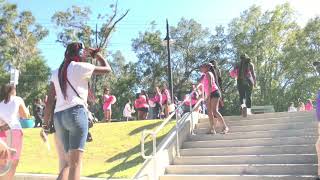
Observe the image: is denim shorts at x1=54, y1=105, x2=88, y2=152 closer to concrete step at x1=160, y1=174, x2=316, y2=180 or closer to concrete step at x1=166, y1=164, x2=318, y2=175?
concrete step at x1=160, y1=174, x2=316, y2=180

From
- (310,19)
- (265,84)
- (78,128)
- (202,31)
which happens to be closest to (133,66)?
(202,31)

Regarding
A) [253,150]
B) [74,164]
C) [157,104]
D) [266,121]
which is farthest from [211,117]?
[157,104]

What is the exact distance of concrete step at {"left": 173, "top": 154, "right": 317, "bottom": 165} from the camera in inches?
378

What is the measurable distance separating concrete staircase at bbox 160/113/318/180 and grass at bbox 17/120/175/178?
0.89 metres

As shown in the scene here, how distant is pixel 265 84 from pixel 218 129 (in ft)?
118

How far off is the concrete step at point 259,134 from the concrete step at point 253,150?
697 millimetres

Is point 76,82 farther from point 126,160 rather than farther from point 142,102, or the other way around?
point 142,102

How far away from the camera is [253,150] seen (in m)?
10.5

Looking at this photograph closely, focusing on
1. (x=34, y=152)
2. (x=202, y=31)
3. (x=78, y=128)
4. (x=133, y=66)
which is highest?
(x=202, y=31)

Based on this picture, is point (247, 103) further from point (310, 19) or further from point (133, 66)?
point (133, 66)

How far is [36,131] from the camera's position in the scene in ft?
51.8

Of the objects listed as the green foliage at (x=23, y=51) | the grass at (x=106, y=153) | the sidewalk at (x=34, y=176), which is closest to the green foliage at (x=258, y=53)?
the green foliage at (x=23, y=51)

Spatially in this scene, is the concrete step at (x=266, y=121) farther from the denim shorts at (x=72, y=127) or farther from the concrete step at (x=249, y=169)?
the denim shorts at (x=72, y=127)

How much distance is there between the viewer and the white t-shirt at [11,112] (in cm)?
784
